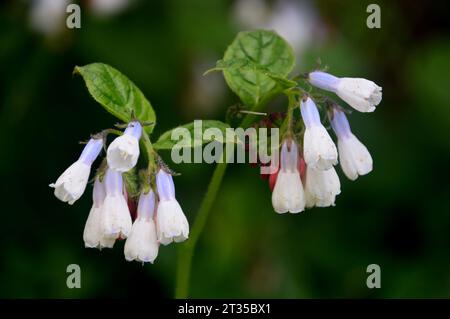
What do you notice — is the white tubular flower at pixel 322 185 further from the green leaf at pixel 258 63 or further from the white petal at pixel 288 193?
the green leaf at pixel 258 63

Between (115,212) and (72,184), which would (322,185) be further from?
(72,184)

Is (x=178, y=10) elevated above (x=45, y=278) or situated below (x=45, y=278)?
above

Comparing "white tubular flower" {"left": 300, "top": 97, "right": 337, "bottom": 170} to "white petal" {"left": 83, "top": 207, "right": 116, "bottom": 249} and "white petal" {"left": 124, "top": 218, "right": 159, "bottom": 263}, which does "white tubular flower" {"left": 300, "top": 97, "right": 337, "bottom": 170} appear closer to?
"white petal" {"left": 124, "top": 218, "right": 159, "bottom": 263}

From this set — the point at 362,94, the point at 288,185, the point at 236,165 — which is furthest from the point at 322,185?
the point at 236,165

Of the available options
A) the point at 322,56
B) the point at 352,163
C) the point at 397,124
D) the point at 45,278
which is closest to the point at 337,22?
the point at 322,56

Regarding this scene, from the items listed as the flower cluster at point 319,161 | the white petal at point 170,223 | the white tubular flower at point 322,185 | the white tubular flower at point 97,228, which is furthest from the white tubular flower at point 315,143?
the white tubular flower at point 97,228

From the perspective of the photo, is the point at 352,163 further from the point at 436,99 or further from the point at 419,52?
the point at 419,52
